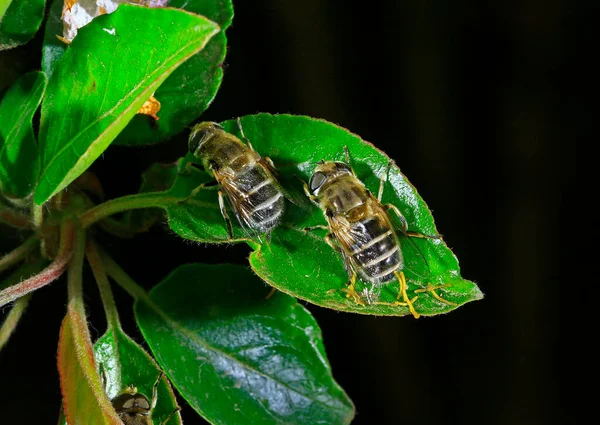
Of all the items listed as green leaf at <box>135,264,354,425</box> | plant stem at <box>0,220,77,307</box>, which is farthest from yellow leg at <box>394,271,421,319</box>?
plant stem at <box>0,220,77,307</box>

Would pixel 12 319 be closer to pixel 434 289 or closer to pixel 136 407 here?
pixel 136 407

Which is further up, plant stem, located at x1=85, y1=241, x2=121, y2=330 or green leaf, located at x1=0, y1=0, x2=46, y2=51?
green leaf, located at x1=0, y1=0, x2=46, y2=51

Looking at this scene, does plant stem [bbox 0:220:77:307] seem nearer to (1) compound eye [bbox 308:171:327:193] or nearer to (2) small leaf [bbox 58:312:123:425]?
(2) small leaf [bbox 58:312:123:425]

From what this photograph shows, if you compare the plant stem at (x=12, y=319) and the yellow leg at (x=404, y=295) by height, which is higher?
the yellow leg at (x=404, y=295)

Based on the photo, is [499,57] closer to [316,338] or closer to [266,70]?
[266,70]

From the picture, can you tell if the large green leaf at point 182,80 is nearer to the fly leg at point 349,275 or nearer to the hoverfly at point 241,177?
the hoverfly at point 241,177

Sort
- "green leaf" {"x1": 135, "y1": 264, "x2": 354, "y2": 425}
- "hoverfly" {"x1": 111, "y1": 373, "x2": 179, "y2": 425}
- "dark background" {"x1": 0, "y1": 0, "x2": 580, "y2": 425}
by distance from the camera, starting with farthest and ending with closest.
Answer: "dark background" {"x1": 0, "y1": 0, "x2": 580, "y2": 425}, "green leaf" {"x1": 135, "y1": 264, "x2": 354, "y2": 425}, "hoverfly" {"x1": 111, "y1": 373, "x2": 179, "y2": 425}

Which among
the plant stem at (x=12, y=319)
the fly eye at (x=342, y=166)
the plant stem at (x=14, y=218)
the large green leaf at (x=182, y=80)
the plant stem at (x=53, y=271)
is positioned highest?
the large green leaf at (x=182, y=80)

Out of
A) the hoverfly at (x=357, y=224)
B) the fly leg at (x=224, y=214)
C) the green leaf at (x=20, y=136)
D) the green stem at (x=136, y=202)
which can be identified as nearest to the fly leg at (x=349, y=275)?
the hoverfly at (x=357, y=224)
